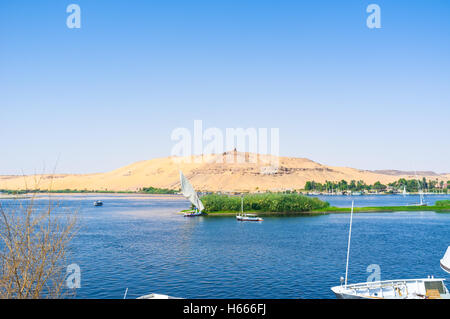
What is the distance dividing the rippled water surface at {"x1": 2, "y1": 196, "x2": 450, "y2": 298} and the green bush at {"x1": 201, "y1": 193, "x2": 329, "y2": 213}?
62.0ft

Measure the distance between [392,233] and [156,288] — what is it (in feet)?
122

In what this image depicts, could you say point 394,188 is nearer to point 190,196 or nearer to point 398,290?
point 190,196

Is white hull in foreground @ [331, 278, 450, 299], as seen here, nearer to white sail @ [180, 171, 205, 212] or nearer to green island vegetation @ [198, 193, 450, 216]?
white sail @ [180, 171, 205, 212]

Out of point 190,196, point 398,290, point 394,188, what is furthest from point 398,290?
point 394,188

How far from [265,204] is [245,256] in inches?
1829

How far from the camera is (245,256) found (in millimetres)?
36969

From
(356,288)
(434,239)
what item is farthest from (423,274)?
(434,239)

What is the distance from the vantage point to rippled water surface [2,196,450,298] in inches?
1019

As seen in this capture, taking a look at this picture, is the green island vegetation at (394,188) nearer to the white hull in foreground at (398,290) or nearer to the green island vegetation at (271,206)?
the green island vegetation at (271,206)

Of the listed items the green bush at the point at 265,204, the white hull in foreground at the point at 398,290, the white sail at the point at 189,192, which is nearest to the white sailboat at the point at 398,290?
the white hull in foreground at the point at 398,290

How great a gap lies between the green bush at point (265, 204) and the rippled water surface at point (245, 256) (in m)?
18.9

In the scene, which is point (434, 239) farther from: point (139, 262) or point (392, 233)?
point (139, 262)
